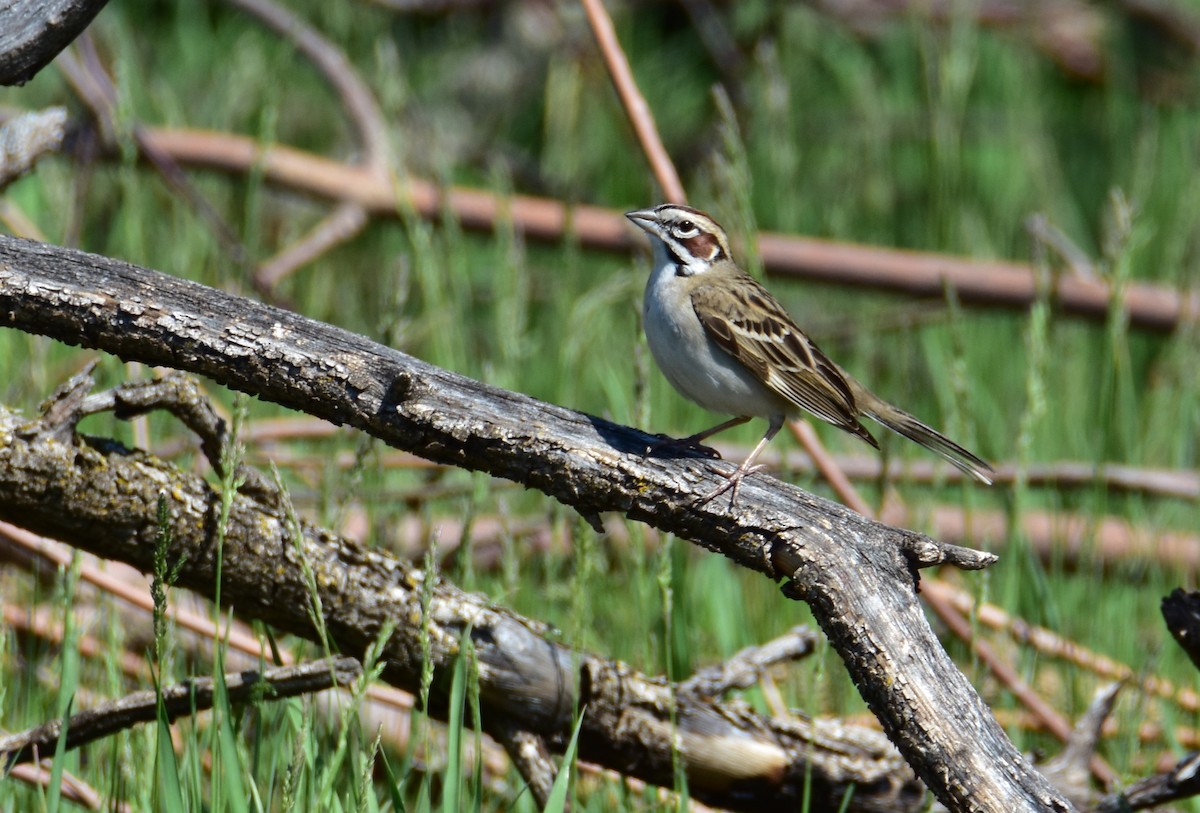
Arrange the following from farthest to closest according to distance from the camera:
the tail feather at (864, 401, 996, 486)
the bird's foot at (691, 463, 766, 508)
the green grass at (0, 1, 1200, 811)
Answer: the tail feather at (864, 401, 996, 486) < the green grass at (0, 1, 1200, 811) < the bird's foot at (691, 463, 766, 508)

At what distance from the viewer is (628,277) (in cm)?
600

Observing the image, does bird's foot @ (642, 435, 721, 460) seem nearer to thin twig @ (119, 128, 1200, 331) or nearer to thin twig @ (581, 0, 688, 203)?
thin twig @ (581, 0, 688, 203)

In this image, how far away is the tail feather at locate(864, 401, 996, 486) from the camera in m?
4.27

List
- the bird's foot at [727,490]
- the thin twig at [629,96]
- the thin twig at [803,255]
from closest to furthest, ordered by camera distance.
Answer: the bird's foot at [727,490], the thin twig at [629,96], the thin twig at [803,255]

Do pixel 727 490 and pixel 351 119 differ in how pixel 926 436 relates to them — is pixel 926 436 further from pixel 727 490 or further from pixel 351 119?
pixel 351 119

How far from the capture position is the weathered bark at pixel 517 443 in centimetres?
268

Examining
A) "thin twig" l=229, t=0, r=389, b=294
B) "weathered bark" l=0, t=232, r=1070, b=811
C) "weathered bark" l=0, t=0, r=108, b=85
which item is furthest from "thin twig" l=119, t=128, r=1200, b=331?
"weathered bark" l=0, t=232, r=1070, b=811

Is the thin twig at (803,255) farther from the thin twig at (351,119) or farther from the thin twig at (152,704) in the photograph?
the thin twig at (152,704)

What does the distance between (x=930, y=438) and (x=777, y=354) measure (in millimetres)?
555

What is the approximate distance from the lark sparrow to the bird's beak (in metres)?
0.21

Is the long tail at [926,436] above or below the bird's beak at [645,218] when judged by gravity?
below

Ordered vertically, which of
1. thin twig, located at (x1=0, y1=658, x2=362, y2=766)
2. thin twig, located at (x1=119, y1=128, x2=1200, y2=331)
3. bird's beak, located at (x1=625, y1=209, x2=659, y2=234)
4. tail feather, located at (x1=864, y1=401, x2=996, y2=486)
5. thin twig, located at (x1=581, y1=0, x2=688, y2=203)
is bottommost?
thin twig, located at (x1=0, y1=658, x2=362, y2=766)

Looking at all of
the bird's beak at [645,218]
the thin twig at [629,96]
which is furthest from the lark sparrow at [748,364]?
the thin twig at [629,96]

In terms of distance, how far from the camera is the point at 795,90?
31.9ft
